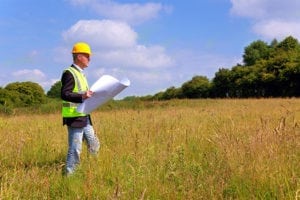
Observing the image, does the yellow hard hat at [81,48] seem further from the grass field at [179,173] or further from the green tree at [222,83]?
the green tree at [222,83]

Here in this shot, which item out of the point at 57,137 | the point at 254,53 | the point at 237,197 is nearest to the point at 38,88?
the point at 254,53

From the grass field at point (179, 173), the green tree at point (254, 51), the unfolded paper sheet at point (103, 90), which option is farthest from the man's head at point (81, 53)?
the green tree at point (254, 51)

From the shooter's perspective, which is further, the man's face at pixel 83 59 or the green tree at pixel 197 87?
the green tree at pixel 197 87

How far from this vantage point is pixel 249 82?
196ft

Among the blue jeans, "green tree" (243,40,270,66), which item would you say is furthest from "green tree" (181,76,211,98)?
the blue jeans

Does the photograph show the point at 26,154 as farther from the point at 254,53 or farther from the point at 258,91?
the point at 254,53

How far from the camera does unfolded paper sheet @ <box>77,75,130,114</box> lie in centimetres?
552

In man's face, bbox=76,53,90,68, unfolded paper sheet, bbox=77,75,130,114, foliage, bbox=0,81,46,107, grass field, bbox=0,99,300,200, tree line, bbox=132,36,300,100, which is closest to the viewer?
grass field, bbox=0,99,300,200

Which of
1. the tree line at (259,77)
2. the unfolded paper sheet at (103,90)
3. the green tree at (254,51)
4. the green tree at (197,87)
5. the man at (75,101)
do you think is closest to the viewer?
the unfolded paper sheet at (103,90)

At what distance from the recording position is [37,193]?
193 inches

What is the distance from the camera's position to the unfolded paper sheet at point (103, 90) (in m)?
5.52

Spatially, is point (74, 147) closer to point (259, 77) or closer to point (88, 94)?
point (88, 94)

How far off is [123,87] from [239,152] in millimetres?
1637

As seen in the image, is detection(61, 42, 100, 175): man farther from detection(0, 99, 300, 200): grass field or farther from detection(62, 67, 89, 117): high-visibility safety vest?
detection(0, 99, 300, 200): grass field
